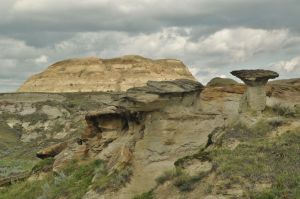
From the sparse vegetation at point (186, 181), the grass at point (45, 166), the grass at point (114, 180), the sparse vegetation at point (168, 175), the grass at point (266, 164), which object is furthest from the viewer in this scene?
the grass at point (45, 166)

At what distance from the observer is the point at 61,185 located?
2436cm

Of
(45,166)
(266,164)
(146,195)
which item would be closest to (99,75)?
(45,166)

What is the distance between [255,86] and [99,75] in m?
145

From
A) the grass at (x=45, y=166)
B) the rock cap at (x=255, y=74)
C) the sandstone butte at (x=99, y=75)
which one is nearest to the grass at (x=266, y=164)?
the rock cap at (x=255, y=74)

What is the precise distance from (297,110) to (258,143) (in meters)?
3.81

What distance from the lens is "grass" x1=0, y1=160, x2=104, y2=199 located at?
75.6 ft

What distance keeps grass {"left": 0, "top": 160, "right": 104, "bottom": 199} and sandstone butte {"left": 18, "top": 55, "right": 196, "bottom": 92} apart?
13119 cm

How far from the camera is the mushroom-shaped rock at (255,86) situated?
21.8m

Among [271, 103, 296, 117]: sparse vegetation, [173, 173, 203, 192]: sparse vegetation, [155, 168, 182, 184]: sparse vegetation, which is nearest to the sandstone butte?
[271, 103, 296, 117]: sparse vegetation

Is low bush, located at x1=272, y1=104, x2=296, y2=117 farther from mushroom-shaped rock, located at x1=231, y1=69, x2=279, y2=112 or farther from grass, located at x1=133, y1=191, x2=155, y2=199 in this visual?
grass, located at x1=133, y1=191, x2=155, y2=199

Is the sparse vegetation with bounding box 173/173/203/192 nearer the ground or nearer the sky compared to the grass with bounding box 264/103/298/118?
nearer the ground

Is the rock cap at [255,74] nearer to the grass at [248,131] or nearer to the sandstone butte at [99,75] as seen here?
the grass at [248,131]

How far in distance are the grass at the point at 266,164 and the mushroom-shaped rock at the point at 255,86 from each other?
2607 millimetres

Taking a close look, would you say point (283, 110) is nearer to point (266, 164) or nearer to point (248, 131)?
point (248, 131)
